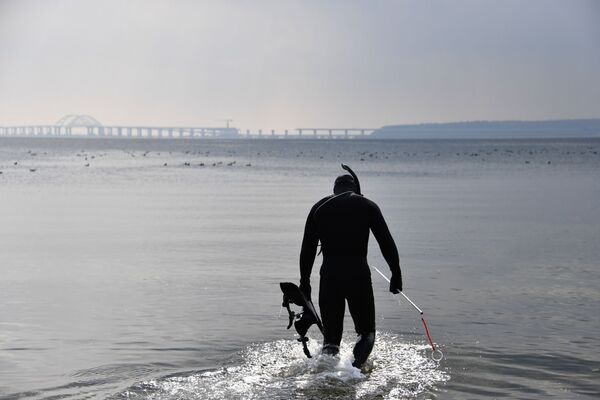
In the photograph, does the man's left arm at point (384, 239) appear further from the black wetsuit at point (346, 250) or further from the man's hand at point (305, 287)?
the man's hand at point (305, 287)

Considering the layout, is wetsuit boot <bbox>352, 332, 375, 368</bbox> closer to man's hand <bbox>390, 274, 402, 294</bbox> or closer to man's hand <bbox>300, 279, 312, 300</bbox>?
man's hand <bbox>390, 274, 402, 294</bbox>

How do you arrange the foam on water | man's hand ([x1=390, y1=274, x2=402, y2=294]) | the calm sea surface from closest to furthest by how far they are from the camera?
the foam on water < the calm sea surface < man's hand ([x1=390, y1=274, x2=402, y2=294])

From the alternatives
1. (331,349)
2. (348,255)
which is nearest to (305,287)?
(348,255)

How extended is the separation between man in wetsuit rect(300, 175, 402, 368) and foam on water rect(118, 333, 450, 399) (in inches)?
12.0

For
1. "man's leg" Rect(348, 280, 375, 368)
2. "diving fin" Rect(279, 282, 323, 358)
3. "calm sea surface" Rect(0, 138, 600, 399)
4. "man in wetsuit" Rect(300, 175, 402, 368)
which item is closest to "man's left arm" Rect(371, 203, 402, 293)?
"man in wetsuit" Rect(300, 175, 402, 368)

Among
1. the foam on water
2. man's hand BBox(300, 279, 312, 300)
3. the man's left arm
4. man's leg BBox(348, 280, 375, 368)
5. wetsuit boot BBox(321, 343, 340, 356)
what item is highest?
the man's left arm

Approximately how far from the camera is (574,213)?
25781 mm

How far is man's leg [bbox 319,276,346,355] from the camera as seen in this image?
28.1 ft

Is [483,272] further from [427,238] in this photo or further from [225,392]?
[225,392]

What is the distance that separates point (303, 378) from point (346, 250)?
1301 mm

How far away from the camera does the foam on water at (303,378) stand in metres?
7.95

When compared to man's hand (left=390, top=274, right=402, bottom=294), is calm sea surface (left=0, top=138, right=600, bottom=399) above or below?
below

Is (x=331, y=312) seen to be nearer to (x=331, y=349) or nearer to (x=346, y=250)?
(x=331, y=349)

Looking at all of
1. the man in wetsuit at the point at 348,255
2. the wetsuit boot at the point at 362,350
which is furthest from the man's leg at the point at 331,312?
the wetsuit boot at the point at 362,350
